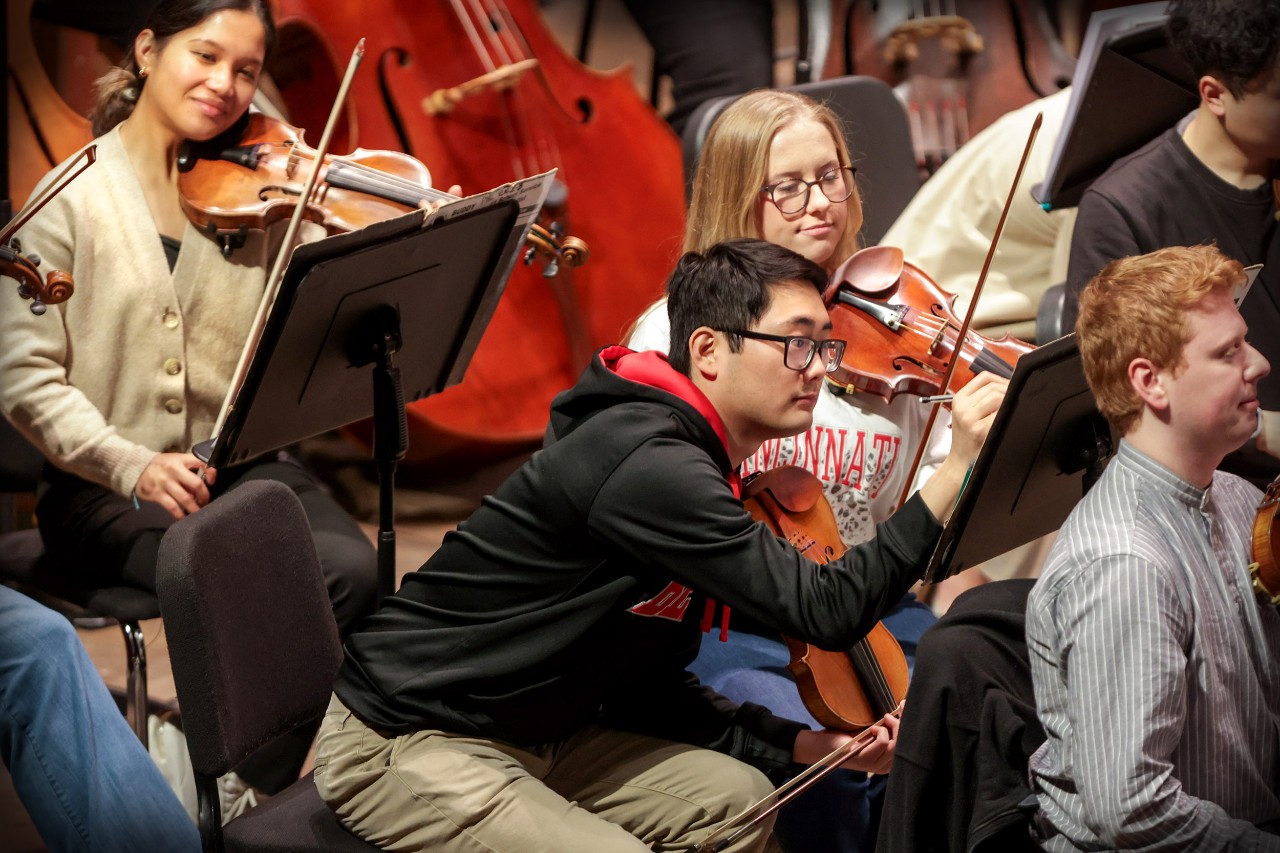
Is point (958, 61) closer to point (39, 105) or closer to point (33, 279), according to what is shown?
point (39, 105)

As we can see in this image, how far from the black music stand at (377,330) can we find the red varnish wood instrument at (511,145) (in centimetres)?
98

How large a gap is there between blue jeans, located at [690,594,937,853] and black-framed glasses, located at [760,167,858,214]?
2.19 ft

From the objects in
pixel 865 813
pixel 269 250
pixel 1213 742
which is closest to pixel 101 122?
pixel 269 250

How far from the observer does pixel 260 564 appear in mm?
1894

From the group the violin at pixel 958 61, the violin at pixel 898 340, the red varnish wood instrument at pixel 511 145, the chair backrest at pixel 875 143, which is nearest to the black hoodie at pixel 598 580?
the violin at pixel 898 340

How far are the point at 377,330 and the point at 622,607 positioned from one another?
70 cm

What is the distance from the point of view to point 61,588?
247cm

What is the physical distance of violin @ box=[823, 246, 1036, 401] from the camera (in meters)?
2.27

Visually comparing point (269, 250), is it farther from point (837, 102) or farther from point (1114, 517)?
point (1114, 517)

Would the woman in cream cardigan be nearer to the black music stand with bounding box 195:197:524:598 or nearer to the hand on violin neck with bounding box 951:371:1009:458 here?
the black music stand with bounding box 195:197:524:598

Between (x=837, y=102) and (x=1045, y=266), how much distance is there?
0.55 meters

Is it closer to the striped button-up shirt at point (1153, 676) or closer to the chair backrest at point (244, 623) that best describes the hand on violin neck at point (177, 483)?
the chair backrest at point (244, 623)

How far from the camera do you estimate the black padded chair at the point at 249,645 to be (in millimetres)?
1745

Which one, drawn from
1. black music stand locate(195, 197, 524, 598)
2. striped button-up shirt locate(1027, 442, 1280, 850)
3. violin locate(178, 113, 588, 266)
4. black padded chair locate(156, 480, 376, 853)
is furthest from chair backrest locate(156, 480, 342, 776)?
striped button-up shirt locate(1027, 442, 1280, 850)
